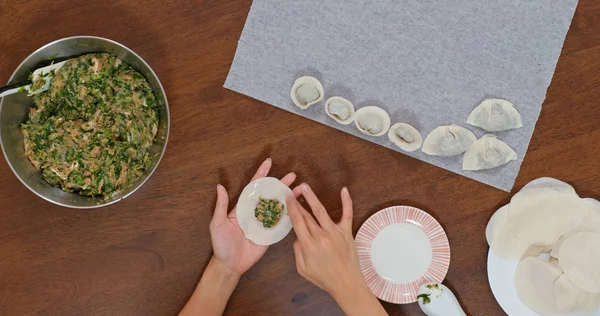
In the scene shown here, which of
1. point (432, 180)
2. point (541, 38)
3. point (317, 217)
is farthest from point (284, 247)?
point (541, 38)

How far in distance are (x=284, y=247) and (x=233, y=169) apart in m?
0.21

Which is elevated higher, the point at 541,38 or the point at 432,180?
the point at 541,38

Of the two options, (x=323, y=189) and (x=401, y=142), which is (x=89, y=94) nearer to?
(x=323, y=189)

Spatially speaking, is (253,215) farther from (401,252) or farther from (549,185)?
(549,185)

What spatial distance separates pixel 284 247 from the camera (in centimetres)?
→ 112

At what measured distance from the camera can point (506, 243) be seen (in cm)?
108

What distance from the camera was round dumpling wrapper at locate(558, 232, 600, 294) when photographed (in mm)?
1045

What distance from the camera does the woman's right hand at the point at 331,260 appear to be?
1.00 m

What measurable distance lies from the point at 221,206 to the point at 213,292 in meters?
0.19

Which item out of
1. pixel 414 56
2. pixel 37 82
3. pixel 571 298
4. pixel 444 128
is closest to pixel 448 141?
pixel 444 128

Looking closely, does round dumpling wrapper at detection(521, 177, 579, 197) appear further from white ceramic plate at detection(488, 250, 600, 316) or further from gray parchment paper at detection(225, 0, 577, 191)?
white ceramic plate at detection(488, 250, 600, 316)

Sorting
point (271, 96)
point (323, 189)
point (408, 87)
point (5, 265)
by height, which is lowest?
point (5, 265)

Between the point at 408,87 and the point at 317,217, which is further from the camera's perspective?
the point at 408,87

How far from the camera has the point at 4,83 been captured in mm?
1109
